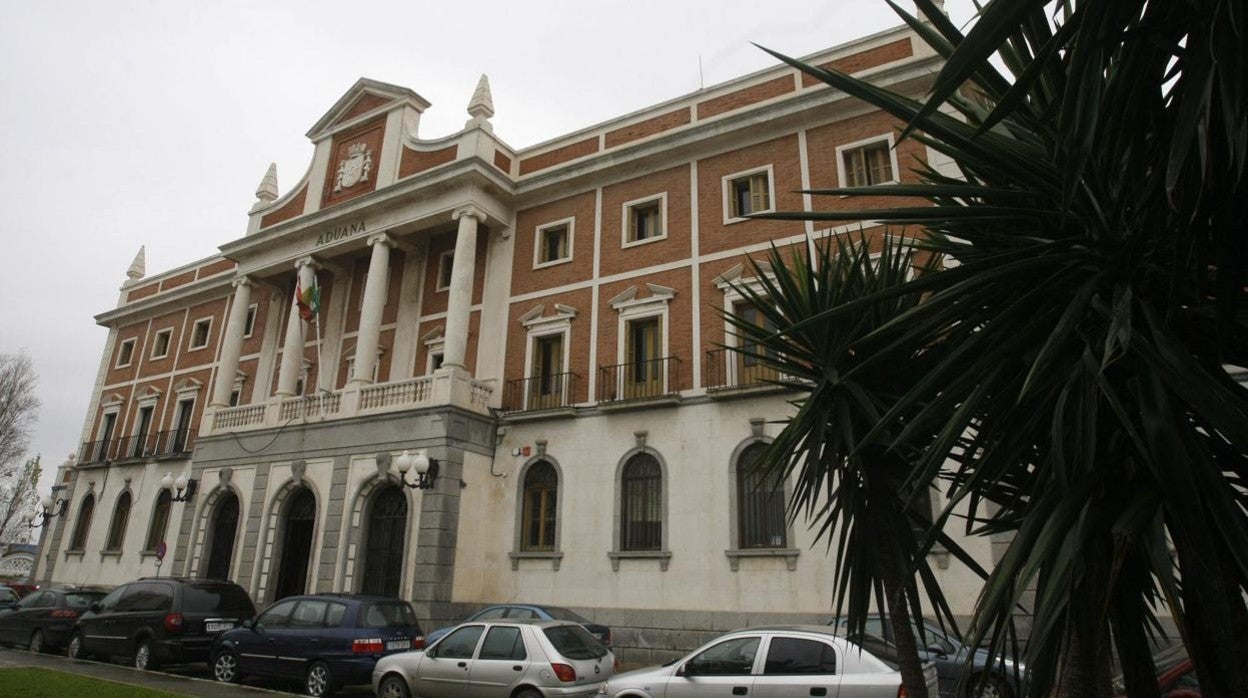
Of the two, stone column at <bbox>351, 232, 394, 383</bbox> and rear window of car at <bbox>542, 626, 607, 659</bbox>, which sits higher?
stone column at <bbox>351, 232, 394, 383</bbox>

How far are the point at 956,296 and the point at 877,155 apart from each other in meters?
14.2

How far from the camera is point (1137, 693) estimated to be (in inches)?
132

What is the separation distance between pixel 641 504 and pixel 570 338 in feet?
15.8

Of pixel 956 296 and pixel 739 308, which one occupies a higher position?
pixel 739 308

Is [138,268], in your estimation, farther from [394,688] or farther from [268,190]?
[394,688]

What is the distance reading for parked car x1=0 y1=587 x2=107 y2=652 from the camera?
16609 mm

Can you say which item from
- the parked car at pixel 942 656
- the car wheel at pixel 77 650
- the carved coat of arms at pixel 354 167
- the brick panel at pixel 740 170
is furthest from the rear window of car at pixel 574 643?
the carved coat of arms at pixel 354 167

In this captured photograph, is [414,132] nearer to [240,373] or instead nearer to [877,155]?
[240,373]

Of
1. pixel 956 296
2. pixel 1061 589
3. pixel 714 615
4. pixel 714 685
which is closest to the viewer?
pixel 1061 589

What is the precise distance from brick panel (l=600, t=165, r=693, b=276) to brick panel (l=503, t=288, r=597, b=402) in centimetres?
106

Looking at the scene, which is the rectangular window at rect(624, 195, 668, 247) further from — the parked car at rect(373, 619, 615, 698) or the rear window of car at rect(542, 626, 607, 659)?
the parked car at rect(373, 619, 615, 698)

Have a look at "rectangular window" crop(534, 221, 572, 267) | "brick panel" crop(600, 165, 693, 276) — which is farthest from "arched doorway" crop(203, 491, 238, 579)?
"brick panel" crop(600, 165, 693, 276)

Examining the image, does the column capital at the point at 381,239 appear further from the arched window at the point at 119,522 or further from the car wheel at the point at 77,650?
the arched window at the point at 119,522

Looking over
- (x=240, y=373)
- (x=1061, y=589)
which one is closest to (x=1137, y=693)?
(x=1061, y=589)
